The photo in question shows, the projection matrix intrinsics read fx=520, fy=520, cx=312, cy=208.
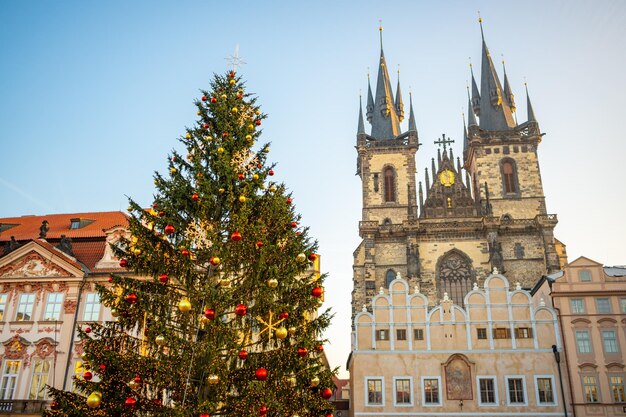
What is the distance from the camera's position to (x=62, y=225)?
2569 cm

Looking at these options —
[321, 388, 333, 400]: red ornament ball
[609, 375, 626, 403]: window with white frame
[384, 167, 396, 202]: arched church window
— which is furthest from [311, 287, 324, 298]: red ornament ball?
[384, 167, 396, 202]: arched church window

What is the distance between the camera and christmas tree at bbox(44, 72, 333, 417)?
923 centimetres

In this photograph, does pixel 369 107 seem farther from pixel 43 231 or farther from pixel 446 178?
pixel 43 231

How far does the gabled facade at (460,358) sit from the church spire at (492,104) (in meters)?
26.8

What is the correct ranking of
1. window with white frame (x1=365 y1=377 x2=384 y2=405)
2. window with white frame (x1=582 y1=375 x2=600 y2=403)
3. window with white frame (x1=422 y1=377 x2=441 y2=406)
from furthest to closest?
window with white frame (x1=365 y1=377 x2=384 y2=405)
window with white frame (x1=422 y1=377 x2=441 y2=406)
window with white frame (x1=582 y1=375 x2=600 y2=403)

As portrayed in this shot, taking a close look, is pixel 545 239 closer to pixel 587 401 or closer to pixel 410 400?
pixel 587 401

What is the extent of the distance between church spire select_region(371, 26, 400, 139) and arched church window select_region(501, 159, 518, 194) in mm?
10295

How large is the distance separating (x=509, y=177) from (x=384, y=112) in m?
13.5

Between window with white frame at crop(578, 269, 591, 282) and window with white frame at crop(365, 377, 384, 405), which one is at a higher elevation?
window with white frame at crop(578, 269, 591, 282)

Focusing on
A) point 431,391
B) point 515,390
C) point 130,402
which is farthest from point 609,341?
point 130,402

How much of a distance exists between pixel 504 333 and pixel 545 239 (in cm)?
1869

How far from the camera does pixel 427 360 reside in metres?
24.1

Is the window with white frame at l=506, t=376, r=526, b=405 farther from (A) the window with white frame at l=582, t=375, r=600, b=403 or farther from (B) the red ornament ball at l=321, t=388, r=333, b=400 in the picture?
(B) the red ornament ball at l=321, t=388, r=333, b=400

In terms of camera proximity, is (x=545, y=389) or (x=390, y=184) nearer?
(x=545, y=389)
